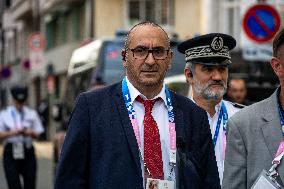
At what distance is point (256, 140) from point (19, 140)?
9.06 m

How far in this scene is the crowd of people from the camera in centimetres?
460

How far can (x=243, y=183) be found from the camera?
15.1 ft

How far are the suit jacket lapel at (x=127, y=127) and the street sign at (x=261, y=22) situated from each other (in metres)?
7.83

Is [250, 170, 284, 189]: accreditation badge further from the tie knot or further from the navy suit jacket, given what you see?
the tie knot

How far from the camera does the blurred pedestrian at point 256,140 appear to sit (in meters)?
4.55

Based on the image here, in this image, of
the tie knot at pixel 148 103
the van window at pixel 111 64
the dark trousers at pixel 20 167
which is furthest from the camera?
the van window at pixel 111 64

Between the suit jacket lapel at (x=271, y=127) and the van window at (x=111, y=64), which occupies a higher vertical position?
the suit jacket lapel at (x=271, y=127)

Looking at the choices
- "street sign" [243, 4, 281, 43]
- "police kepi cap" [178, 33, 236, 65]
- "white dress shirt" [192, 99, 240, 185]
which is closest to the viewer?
"white dress shirt" [192, 99, 240, 185]

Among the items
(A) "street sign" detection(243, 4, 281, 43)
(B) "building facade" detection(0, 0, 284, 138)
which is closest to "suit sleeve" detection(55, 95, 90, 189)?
(A) "street sign" detection(243, 4, 281, 43)

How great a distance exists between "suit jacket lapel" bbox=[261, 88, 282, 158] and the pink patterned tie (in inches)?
22.1

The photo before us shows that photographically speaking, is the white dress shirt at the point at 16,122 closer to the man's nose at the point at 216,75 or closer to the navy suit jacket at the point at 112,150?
the man's nose at the point at 216,75

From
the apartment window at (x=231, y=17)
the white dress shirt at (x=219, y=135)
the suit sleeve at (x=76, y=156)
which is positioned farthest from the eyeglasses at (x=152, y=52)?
the apartment window at (x=231, y=17)

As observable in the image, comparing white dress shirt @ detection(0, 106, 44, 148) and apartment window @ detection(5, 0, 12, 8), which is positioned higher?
apartment window @ detection(5, 0, 12, 8)

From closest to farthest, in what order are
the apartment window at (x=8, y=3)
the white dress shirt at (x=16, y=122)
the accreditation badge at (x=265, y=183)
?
the accreditation badge at (x=265, y=183) < the white dress shirt at (x=16, y=122) < the apartment window at (x=8, y=3)
